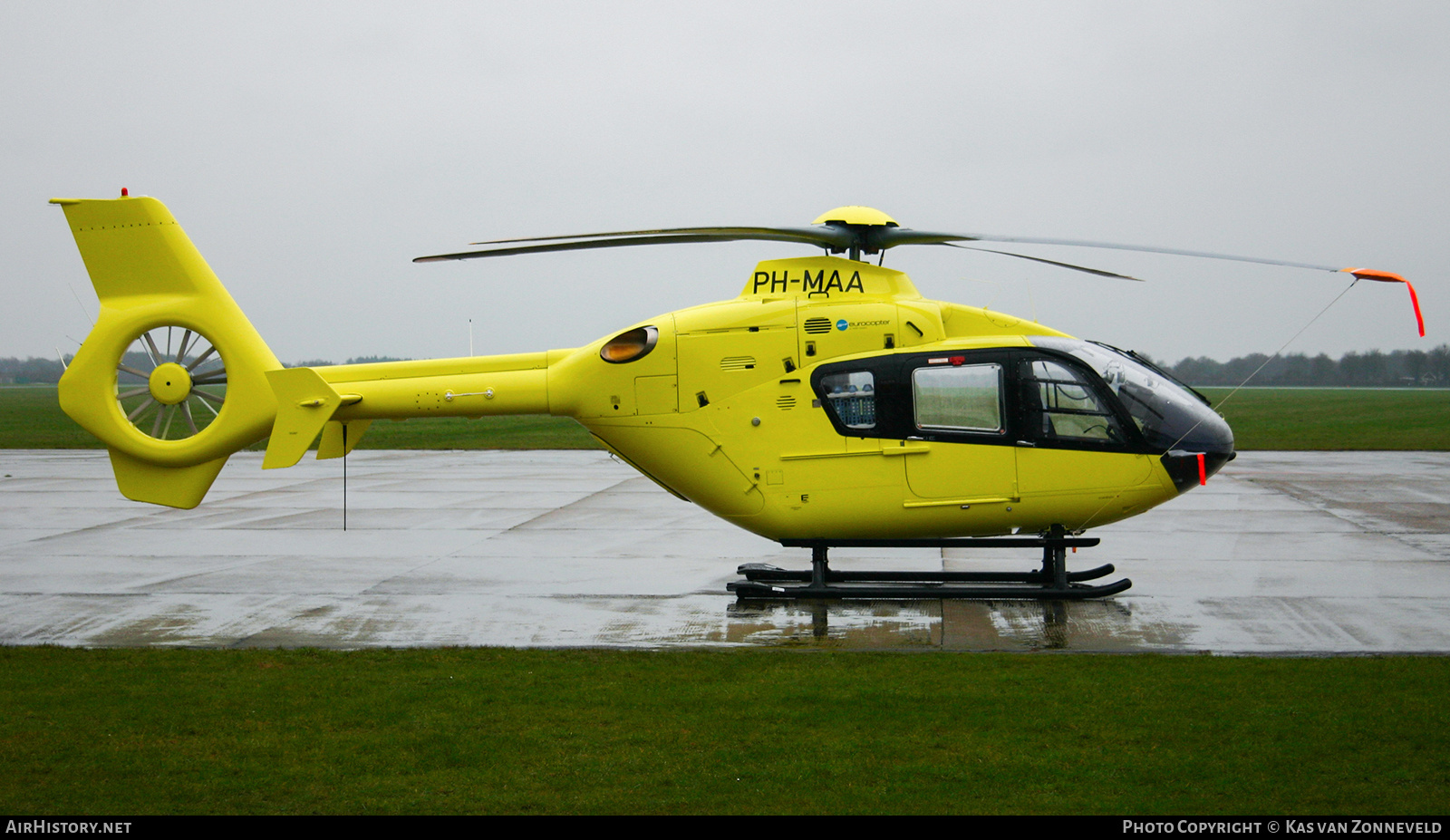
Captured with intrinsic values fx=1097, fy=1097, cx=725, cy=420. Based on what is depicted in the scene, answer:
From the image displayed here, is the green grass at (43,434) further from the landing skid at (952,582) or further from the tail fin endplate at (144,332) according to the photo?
the landing skid at (952,582)

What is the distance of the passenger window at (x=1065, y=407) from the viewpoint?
10188 millimetres

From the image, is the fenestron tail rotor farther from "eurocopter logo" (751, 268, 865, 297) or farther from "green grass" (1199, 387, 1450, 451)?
"green grass" (1199, 387, 1450, 451)

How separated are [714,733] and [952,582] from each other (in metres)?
4.94

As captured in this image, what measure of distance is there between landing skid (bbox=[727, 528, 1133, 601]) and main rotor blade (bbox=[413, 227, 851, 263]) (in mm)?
2938

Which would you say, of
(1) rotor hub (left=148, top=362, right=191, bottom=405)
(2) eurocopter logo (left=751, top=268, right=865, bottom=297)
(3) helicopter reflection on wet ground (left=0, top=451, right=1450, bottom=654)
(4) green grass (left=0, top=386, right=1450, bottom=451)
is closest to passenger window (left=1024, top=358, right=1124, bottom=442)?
(3) helicopter reflection on wet ground (left=0, top=451, right=1450, bottom=654)

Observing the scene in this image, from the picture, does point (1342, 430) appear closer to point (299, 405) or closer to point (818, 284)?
point (818, 284)

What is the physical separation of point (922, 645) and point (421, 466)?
19.2 meters

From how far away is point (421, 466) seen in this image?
1032 inches

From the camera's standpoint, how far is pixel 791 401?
10539 mm

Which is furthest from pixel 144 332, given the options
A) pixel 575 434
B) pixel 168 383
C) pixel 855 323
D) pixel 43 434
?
pixel 43 434

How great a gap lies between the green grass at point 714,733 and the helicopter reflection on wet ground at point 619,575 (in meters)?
0.89

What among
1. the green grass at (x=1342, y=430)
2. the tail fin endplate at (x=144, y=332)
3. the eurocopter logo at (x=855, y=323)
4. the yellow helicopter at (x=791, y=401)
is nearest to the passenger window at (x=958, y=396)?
the yellow helicopter at (x=791, y=401)

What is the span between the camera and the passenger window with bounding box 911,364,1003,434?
10266 mm

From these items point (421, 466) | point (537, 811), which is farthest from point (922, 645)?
point (421, 466)
